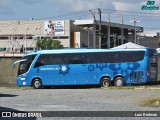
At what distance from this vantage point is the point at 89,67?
111 feet

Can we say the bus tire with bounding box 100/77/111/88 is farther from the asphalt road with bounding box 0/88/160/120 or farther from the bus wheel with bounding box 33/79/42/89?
the asphalt road with bounding box 0/88/160/120

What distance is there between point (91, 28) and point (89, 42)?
149 inches

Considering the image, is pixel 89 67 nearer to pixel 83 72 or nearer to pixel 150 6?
pixel 83 72

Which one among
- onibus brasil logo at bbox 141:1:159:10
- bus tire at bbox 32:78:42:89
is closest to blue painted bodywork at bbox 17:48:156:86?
bus tire at bbox 32:78:42:89

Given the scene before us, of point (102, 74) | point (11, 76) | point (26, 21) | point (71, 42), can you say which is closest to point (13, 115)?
point (102, 74)

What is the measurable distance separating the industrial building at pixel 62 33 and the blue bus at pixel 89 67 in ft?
215

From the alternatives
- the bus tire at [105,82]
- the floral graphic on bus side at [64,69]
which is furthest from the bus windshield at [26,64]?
the bus tire at [105,82]

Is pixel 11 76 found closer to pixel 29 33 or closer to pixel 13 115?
pixel 13 115

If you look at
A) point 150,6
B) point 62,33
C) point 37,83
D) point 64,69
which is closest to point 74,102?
point 150,6

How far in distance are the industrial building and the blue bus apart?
6563cm

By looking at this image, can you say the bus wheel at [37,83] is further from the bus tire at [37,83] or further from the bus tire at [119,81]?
the bus tire at [119,81]

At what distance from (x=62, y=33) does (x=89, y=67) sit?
7130 centimetres

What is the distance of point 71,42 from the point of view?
106000 millimetres

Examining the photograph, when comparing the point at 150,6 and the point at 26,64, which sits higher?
the point at 150,6
